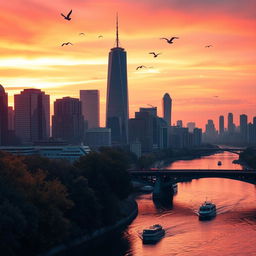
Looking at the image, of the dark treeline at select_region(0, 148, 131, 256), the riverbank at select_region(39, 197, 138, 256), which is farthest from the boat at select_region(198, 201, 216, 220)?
the dark treeline at select_region(0, 148, 131, 256)

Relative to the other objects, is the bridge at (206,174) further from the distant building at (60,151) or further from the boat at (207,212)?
the distant building at (60,151)

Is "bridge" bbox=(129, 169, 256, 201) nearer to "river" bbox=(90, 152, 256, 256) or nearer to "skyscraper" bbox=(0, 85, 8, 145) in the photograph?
"river" bbox=(90, 152, 256, 256)

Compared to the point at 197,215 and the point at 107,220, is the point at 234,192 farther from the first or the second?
the point at 107,220

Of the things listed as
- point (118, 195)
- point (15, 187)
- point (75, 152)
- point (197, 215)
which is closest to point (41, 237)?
point (15, 187)

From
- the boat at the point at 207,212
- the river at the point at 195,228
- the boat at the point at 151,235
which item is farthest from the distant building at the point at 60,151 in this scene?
the boat at the point at 151,235

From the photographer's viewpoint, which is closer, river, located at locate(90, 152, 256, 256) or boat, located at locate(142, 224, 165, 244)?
river, located at locate(90, 152, 256, 256)

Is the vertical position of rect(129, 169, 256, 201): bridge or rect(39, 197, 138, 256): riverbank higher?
rect(129, 169, 256, 201): bridge

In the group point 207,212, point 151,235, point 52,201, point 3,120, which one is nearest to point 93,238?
point 151,235
